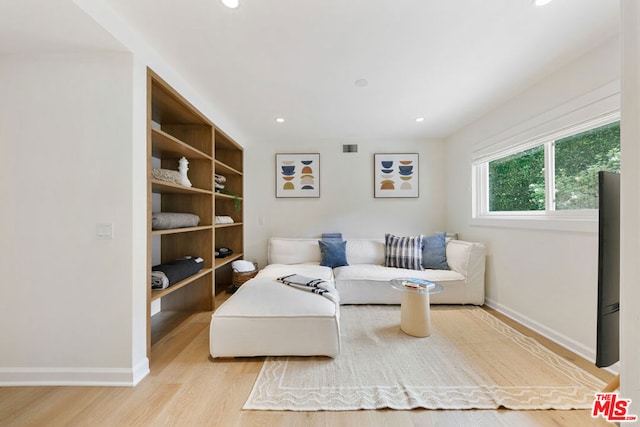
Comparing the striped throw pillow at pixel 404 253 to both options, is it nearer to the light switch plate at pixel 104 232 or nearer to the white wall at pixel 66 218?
the white wall at pixel 66 218

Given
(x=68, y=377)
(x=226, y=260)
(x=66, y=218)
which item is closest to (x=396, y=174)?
(x=226, y=260)

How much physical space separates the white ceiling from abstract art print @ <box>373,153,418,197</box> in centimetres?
124

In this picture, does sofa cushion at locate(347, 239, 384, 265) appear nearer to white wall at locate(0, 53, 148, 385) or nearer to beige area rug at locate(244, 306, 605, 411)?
beige area rug at locate(244, 306, 605, 411)

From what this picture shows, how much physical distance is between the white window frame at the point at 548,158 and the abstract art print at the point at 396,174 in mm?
853

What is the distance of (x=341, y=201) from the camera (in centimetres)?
394

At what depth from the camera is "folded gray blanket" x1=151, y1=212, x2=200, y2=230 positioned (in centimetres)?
197

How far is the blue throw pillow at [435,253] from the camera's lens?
3184 millimetres

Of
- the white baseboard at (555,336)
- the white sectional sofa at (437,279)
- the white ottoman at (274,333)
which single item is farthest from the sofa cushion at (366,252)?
the white ottoman at (274,333)

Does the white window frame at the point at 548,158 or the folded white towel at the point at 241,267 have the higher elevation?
the white window frame at the point at 548,158

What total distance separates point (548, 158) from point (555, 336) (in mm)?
1487

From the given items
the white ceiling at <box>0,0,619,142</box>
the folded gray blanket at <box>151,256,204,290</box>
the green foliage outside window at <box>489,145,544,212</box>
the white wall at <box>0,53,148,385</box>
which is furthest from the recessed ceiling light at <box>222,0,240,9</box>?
the green foliage outside window at <box>489,145,544,212</box>

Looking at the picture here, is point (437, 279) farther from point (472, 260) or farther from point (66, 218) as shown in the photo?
point (66, 218)

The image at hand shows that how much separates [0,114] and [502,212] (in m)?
4.22

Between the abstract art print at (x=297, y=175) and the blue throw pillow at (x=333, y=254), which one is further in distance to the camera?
the abstract art print at (x=297, y=175)
